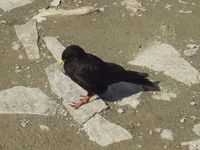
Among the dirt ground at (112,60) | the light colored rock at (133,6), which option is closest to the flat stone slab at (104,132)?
the dirt ground at (112,60)

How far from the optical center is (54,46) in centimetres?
890

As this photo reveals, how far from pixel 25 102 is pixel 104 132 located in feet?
4.48

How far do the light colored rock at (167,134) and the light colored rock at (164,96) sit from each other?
0.70 m

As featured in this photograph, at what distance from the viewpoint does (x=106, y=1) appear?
10.2 metres

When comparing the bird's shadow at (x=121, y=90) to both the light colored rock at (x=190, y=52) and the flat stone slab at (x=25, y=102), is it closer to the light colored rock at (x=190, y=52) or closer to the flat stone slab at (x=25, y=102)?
the flat stone slab at (x=25, y=102)

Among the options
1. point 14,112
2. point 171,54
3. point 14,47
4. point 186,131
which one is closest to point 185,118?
point 186,131

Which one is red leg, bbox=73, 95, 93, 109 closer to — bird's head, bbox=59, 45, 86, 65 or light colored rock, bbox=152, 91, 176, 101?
bird's head, bbox=59, 45, 86, 65

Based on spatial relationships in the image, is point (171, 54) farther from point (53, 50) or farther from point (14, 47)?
point (14, 47)

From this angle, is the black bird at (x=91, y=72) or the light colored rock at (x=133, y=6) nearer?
the black bird at (x=91, y=72)


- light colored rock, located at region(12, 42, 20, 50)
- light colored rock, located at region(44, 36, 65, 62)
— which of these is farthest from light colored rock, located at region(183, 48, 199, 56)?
light colored rock, located at region(12, 42, 20, 50)

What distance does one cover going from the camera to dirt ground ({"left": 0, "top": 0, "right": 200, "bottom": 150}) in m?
7.08

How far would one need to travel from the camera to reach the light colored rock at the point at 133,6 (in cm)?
984

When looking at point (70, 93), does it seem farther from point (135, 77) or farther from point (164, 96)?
point (164, 96)

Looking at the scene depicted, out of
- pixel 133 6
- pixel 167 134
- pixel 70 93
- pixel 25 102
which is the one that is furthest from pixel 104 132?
pixel 133 6
